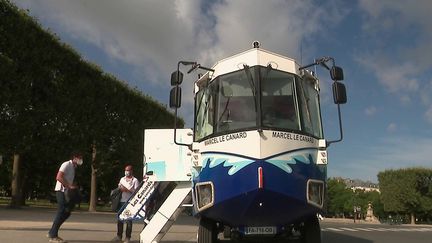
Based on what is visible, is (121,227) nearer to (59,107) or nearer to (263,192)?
(263,192)

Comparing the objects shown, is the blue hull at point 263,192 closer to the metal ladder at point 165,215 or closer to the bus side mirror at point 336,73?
the bus side mirror at point 336,73

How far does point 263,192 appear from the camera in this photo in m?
6.54

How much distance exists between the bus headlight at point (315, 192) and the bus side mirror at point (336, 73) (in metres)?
1.67

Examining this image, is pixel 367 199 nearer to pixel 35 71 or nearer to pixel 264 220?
pixel 35 71

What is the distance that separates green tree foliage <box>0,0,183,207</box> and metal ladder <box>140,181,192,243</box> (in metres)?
16.6

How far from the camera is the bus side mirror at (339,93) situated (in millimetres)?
7734

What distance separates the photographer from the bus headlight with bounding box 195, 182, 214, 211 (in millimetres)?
7067

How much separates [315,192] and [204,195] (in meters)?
1.57

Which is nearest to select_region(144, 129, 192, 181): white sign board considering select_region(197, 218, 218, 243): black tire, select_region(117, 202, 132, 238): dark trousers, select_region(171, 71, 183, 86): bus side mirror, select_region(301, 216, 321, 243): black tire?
select_region(117, 202, 132, 238): dark trousers

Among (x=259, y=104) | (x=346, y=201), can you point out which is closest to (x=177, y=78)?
(x=259, y=104)

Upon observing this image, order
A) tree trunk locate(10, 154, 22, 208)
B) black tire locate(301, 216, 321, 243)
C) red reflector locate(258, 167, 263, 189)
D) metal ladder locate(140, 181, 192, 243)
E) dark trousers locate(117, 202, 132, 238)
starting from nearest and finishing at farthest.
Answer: red reflector locate(258, 167, 263, 189), black tire locate(301, 216, 321, 243), metal ladder locate(140, 181, 192, 243), dark trousers locate(117, 202, 132, 238), tree trunk locate(10, 154, 22, 208)

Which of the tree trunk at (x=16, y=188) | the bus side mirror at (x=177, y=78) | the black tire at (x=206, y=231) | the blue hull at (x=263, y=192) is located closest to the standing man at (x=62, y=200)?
the black tire at (x=206, y=231)

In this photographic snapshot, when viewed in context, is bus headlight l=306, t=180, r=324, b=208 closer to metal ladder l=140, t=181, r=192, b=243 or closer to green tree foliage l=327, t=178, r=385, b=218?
metal ladder l=140, t=181, r=192, b=243

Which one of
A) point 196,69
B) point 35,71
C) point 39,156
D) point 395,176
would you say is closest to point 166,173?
point 196,69
